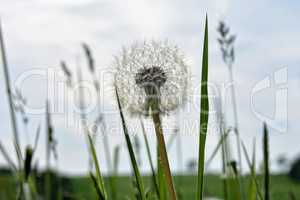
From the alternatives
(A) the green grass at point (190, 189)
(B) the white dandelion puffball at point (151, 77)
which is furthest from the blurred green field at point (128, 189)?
(B) the white dandelion puffball at point (151, 77)

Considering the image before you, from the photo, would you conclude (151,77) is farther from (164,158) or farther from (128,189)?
(128,189)

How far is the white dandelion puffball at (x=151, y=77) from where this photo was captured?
1586 mm

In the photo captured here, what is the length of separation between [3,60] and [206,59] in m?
1.30

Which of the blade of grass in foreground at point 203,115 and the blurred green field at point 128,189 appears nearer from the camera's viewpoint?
the blade of grass in foreground at point 203,115

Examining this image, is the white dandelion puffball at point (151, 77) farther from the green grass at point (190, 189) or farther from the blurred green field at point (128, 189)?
the green grass at point (190, 189)

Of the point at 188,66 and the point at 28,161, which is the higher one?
the point at 188,66

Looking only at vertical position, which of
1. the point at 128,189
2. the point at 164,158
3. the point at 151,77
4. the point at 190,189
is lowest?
the point at 190,189

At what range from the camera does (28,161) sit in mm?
1903

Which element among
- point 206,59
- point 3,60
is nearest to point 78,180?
point 3,60

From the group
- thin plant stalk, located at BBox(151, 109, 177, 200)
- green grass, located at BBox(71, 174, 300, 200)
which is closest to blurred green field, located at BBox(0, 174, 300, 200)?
green grass, located at BBox(71, 174, 300, 200)

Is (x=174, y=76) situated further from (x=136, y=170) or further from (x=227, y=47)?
(x=227, y=47)

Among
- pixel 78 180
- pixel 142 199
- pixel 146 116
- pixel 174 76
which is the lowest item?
pixel 78 180

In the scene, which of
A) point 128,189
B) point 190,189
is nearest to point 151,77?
point 128,189

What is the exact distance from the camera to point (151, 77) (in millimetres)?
1577
